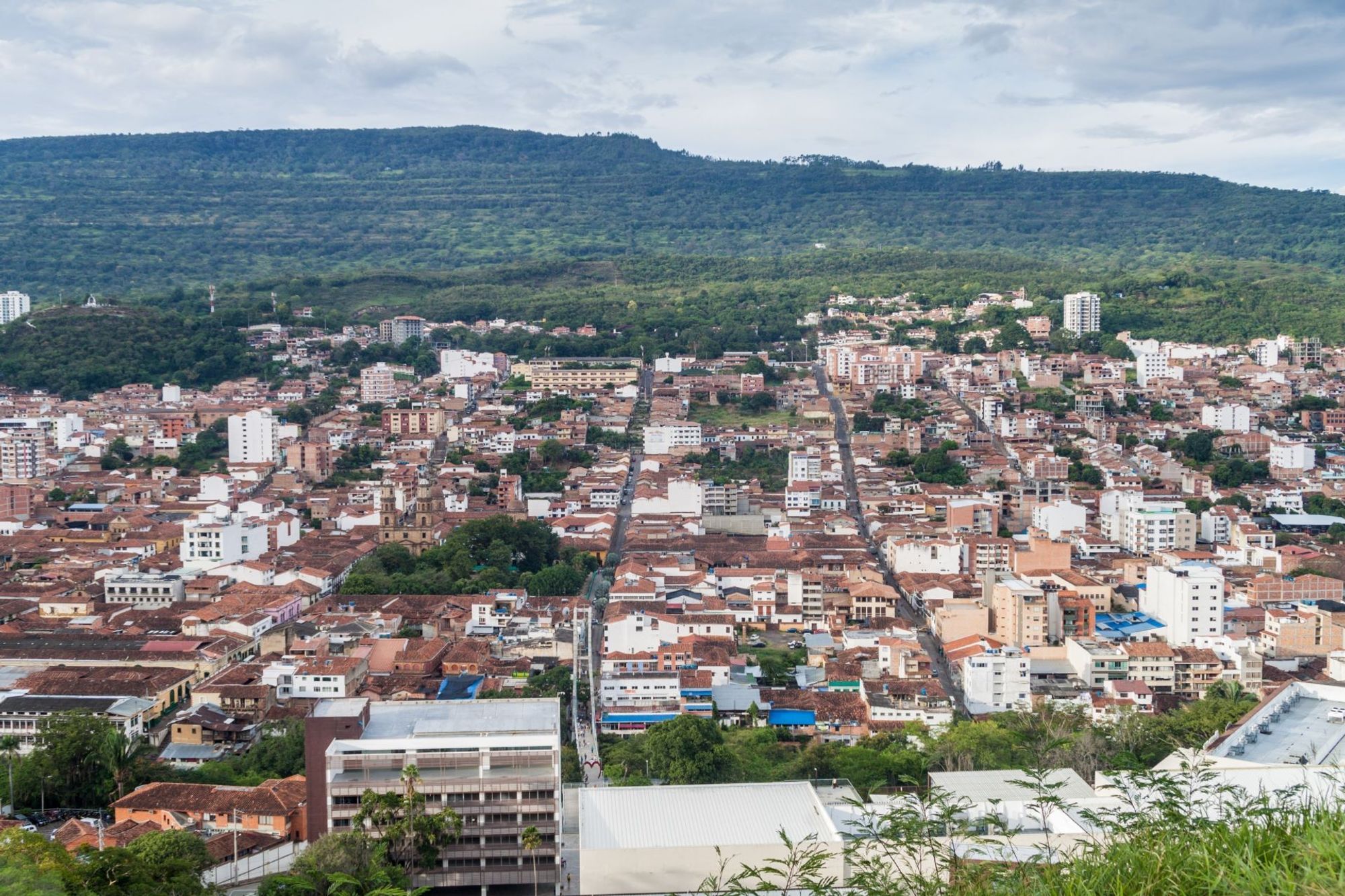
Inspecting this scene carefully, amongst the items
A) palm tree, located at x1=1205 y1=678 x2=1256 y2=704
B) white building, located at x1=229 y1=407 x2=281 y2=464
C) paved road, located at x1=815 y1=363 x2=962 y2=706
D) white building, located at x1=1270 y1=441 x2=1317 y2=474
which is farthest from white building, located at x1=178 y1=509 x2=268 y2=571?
white building, located at x1=1270 y1=441 x2=1317 y2=474

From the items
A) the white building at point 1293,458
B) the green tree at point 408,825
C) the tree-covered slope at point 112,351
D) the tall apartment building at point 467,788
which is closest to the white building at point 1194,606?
the tall apartment building at point 467,788

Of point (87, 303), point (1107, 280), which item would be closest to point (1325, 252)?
point (1107, 280)

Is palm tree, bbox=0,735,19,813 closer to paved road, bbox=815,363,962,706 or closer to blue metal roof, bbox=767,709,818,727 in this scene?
blue metal roof, bbox=767,709,818,727

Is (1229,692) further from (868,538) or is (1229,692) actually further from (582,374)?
(582,374)

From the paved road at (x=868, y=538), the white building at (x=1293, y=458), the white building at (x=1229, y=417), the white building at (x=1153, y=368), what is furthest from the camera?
the white building at (x=1153, y=368)

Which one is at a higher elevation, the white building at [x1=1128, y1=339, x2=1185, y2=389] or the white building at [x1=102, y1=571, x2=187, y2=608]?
the white building at [x1=1128, y1=339, x2=1185, y2=389]

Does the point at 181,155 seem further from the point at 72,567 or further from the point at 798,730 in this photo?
the point at 798,730

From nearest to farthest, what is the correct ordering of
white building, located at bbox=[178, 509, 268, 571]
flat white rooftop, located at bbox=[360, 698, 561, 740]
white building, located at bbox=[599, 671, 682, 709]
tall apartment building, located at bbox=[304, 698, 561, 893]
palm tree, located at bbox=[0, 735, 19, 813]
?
tall apartment building, located at bbox=[304, 698, 561, 893] < flat white rooftop, located at bbox=[360, 698, 561, 740] < palm tree, located at bbox=[0, 735, 19, 813] < white building, located at bbox=[599, 671, 682, 709] < white building, located at bbox=[178, 509, 268, 571]

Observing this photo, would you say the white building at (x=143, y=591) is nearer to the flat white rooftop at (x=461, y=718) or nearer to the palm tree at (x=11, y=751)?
the palm tree at (x=11, y=751)
